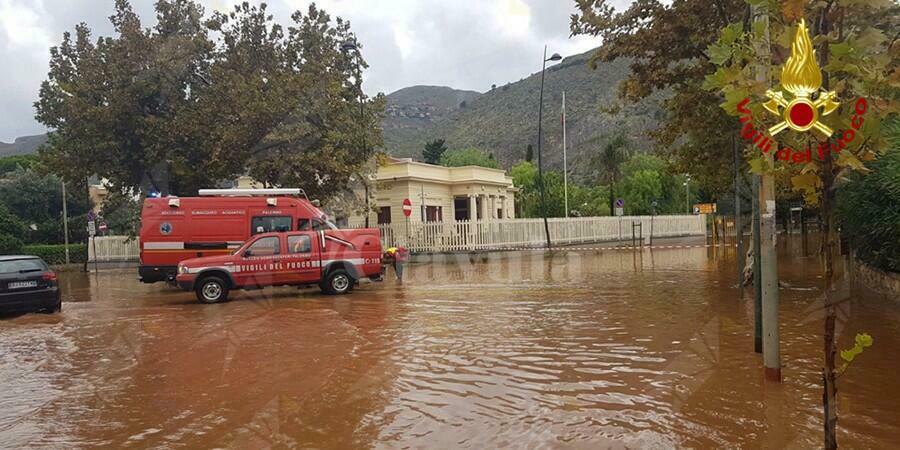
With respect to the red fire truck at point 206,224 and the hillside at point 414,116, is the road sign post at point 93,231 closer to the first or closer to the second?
the red fire truck at point 206,224

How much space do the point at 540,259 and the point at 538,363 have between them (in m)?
18.0

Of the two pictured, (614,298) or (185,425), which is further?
(614,298)

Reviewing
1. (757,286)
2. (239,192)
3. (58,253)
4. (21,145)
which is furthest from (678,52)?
(21,145)

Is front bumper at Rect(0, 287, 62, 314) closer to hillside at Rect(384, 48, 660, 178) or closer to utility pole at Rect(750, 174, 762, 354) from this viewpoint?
utility pole at Rect(750, 174, 762, 354)

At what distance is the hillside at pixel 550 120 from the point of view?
90000mm

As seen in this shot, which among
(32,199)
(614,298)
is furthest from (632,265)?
(32,199)

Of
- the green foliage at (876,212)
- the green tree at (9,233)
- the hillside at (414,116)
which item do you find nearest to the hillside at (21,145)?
the hillside at (414,116)

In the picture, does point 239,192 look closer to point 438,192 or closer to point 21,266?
point 21,266

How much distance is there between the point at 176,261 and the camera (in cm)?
1669

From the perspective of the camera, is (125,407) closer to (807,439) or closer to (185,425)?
(185,425)

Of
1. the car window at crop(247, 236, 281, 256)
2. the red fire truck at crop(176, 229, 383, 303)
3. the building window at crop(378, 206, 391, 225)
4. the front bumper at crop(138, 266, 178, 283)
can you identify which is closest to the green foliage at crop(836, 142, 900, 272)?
the red fire truck at crop(176, 229, 383, 303)

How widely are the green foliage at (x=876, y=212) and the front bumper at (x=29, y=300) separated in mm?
15097

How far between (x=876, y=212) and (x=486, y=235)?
17832 mm

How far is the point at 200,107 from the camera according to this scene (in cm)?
2350
